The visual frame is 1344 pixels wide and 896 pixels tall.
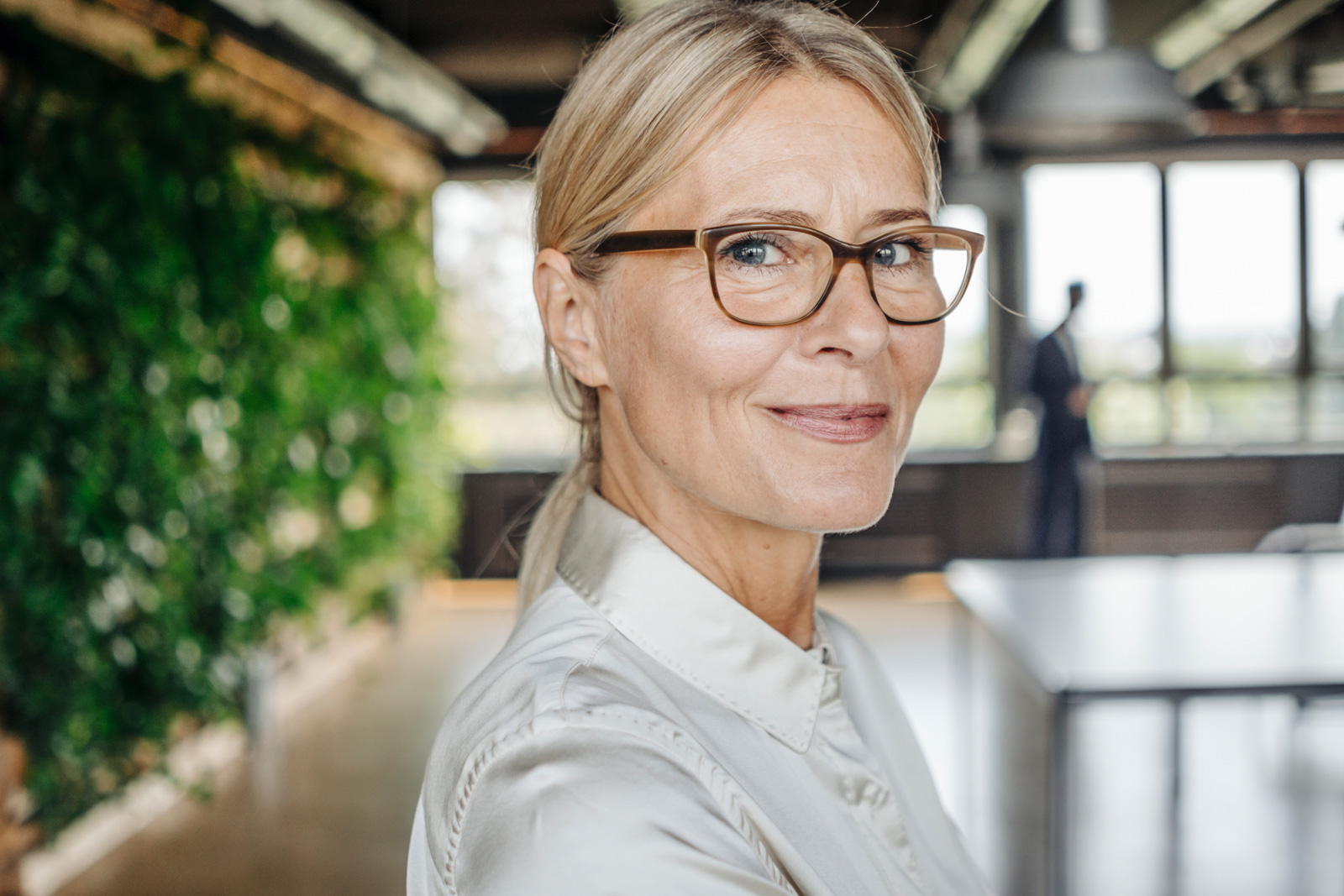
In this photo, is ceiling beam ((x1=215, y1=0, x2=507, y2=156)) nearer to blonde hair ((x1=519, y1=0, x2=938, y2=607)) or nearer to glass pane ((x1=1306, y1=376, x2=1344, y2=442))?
blonde hair ((x1=519, y1=0, x2=938, y2=607))

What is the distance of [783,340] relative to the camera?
741mm

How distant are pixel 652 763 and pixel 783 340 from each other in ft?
1.01

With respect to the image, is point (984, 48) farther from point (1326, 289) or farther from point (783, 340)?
point (783, 340)

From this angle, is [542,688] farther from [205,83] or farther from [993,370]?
[993,370]

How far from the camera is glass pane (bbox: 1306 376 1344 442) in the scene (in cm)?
762

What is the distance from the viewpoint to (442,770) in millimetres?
639

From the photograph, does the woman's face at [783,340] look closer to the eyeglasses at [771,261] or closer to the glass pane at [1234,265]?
the eyeglasses at [771,261]

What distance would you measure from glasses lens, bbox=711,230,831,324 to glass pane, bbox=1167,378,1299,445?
782 cm

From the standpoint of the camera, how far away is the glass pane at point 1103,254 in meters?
7.61

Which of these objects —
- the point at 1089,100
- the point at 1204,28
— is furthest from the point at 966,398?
the point at 1089,100

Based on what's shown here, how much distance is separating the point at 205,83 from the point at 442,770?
425 centimetres

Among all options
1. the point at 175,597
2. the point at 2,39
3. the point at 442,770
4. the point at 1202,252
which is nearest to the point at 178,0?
the point at 2,39

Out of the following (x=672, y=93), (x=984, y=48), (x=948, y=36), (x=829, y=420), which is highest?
(x=948, y=36)

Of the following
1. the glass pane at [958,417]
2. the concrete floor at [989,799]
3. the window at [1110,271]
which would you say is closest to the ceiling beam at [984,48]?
the window at [1110,271]
